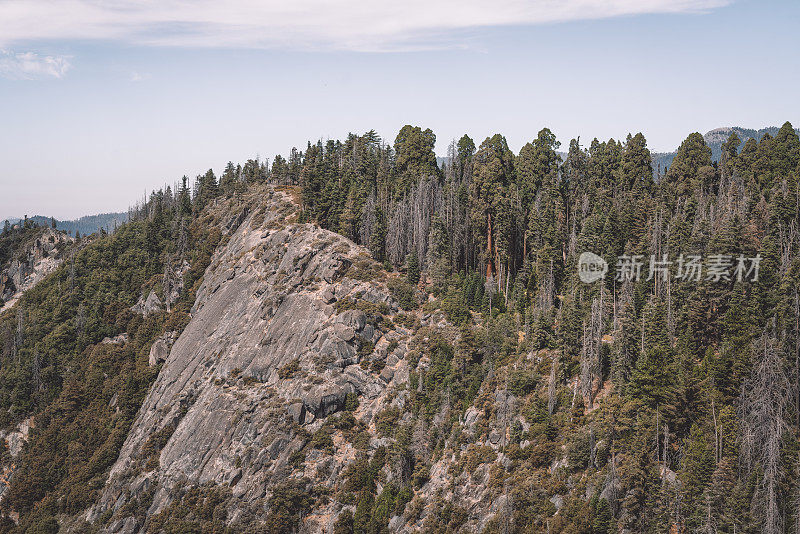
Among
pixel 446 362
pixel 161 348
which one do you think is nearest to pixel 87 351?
pixel 161 348

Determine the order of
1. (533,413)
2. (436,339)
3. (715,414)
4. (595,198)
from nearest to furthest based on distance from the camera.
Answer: (715,414) < (533,413) < (436,339) < (595,198)

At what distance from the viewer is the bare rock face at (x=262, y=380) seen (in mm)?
82812

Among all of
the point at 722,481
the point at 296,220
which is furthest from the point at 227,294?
the point at 722,481

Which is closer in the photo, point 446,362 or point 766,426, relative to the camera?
point 766,426

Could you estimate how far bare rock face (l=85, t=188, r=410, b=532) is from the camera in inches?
3260

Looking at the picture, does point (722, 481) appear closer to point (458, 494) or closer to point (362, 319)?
point (458, 494)

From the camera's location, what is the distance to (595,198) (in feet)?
347

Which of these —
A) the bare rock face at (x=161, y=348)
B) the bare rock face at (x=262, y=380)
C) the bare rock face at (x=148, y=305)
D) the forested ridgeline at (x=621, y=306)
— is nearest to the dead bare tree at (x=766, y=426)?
the forested ridgeline at (x=621, y=306)

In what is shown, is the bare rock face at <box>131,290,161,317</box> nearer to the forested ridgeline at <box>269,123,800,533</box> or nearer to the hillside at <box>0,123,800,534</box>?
the hillside at <box>0,123,800,534</box>

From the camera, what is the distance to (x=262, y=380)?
92.0 m

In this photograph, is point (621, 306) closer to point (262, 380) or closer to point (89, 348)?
point (262, 380)

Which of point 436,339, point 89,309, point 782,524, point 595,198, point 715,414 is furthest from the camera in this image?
point 89,309

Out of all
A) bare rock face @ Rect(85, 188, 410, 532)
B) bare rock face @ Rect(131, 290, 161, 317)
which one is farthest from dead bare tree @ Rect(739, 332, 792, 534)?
bare rock face @ Rect(131, 290, 161, 317)

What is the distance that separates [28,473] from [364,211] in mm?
82560
